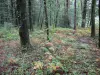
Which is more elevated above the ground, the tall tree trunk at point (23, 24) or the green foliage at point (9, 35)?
the tall tree trunk at point (23, 24)

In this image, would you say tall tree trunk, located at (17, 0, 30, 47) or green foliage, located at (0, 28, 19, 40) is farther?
green foliage, located at (0, 28, 19, 40)

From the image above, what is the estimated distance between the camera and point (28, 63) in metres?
6.79

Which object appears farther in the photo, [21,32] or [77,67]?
[21,32]


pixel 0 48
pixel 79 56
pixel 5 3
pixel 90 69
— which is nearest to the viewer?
pixel 90 69

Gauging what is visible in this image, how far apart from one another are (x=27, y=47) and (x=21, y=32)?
0.96m

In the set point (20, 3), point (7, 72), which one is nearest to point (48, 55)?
point (7, 72)

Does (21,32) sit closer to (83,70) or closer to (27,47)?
(27,47)

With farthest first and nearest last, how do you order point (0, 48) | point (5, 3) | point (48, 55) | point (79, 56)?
1. point (5, 3)
2. point (0, 48)
3. point (79, 56)
4. point (48, 55)

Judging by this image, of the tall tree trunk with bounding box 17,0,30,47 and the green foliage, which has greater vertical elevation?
the tall tree trunk with bounding box 17,0,30,47

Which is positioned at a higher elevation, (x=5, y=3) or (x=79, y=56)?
(x=5, y=3)

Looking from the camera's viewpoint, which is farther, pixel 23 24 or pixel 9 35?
pixel 9 35

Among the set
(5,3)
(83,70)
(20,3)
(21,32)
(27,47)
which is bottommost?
(83,70)

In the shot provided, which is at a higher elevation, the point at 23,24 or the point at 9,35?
the point at 23,24

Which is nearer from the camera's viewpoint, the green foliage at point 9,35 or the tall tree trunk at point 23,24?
the tall tree trunk at point 23,24
